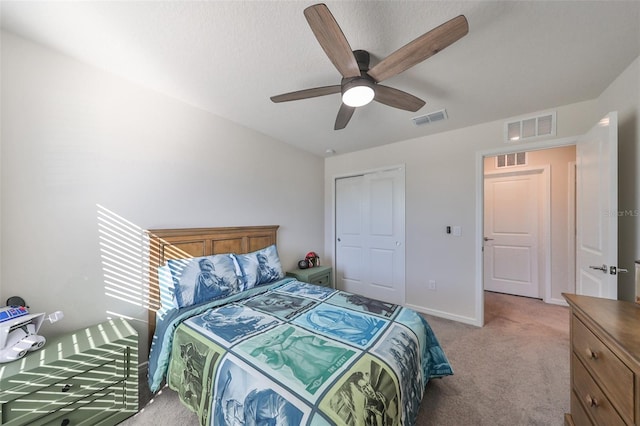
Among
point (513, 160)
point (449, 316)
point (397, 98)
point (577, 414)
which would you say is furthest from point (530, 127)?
point (577, 414)

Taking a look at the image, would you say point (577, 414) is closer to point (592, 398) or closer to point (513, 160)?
point (592, 398)

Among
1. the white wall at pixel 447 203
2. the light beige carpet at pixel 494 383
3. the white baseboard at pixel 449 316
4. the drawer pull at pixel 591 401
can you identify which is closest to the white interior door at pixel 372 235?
the white wall at pixel 447 203

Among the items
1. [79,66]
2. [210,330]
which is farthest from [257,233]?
[79,66]

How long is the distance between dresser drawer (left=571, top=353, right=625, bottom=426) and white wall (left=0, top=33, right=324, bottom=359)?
2.93 metres

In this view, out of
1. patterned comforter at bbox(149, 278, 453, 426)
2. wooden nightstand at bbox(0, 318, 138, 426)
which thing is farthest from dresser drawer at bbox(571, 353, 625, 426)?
wooden nightstand at bbox(0, 318, 138, 426)

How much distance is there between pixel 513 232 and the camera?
12.6 feet

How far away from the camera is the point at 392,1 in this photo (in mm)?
1198

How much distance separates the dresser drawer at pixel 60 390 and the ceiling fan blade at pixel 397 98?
8.31ft

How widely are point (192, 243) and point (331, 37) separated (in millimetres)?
2123

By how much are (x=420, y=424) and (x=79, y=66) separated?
3.51 metres

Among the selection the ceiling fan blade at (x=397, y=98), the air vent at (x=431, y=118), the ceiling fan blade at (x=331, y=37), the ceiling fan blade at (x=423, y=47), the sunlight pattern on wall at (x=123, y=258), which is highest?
the air vent at (x=431, y=118)

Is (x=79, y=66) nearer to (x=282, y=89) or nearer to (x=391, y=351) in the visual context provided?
(x=282, y=89)

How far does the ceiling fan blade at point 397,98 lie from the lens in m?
1.60

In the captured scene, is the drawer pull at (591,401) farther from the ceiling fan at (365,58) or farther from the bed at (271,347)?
the ceiling fan at (365,58)
